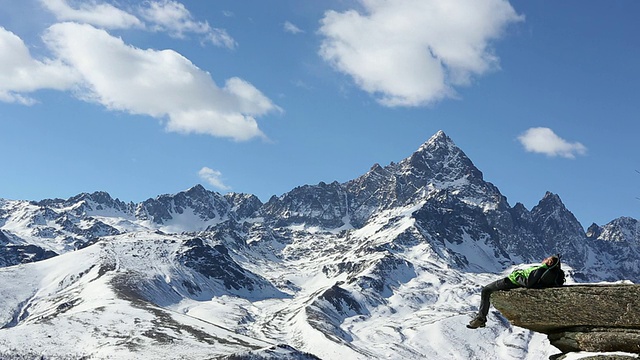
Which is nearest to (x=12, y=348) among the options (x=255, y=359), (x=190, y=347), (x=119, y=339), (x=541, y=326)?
(x=119, y=339)

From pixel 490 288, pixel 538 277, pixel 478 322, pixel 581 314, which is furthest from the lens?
pixel 478 322

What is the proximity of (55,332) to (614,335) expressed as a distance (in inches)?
8172

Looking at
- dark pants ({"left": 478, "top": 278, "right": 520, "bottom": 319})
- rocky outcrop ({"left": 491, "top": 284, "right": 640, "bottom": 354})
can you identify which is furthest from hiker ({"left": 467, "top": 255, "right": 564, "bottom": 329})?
rocky outcrop ({"left": 491, "top": 284, "right": 640, "bottom": 354})

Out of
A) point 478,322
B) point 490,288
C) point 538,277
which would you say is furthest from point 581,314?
point 478,322

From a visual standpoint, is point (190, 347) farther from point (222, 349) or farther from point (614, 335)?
point (614, 335)

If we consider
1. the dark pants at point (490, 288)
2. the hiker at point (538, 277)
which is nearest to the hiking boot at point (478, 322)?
the dark pants at point (490, 288)

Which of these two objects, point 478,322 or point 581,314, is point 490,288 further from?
point 581,314

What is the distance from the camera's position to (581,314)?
16.9 m

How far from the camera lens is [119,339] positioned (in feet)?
649

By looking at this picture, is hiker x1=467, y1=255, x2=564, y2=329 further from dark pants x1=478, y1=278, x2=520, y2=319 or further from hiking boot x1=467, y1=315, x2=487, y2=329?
hiking boot x1=467, y1=315, x2=487, y2=329

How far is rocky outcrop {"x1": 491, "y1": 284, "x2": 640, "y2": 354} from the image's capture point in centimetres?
1617

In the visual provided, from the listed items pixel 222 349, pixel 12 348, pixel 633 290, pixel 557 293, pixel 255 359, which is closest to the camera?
pixel 633 290

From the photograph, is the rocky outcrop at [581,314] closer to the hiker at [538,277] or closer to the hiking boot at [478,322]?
the hiker at [538,277]

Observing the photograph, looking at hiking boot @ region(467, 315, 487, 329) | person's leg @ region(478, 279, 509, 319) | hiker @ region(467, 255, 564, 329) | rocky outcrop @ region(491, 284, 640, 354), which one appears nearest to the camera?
rocky outcrop @ region(491, 284, 640, 354)
